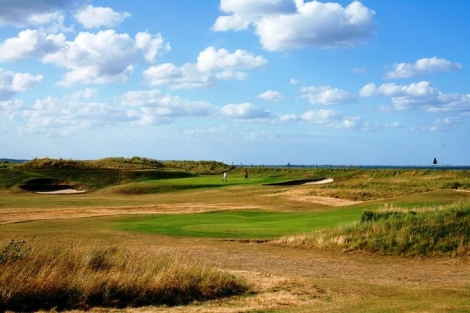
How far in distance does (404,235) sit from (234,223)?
41.1 feet

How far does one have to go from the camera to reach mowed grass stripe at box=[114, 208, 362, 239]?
3025 cm

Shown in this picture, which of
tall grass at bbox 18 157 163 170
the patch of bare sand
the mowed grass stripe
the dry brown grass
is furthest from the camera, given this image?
tall grass at bbox 18 157 163 170

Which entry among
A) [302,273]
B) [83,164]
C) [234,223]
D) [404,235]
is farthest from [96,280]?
[83,164]

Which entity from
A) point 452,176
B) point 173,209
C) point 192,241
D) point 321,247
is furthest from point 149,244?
point 452,176

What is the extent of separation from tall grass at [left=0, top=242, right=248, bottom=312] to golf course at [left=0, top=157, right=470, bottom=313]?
3cm

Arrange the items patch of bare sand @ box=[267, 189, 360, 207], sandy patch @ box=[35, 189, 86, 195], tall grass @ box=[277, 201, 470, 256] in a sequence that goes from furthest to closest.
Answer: sandy patch @ box=[35, 189, 86, 195], patch of bare sand @ box=[267, 189, 360, 207], tall grass @ box=[277, 201, 470, 256]

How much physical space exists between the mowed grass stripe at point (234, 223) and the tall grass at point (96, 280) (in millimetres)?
13189

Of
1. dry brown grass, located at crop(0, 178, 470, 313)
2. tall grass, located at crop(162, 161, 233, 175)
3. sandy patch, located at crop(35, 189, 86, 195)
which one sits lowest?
dry brown grass, located at crop(0, 178, 470, 313)

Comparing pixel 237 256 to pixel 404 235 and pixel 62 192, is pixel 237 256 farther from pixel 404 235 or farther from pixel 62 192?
pixel 62 192

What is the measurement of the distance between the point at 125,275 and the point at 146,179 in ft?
223

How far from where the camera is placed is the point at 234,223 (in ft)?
115

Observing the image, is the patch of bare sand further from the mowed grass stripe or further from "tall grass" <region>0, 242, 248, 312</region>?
"tall grass" <region>0, 242, 248, 312</region>

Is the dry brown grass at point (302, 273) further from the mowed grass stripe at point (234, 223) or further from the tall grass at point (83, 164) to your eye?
the tall grass at point (83, 164)

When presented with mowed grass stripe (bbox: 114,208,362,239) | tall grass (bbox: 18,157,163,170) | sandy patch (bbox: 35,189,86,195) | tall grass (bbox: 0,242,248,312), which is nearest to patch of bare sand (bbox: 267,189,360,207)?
mowed grass stripe (bbox: 114,208,362,239)
